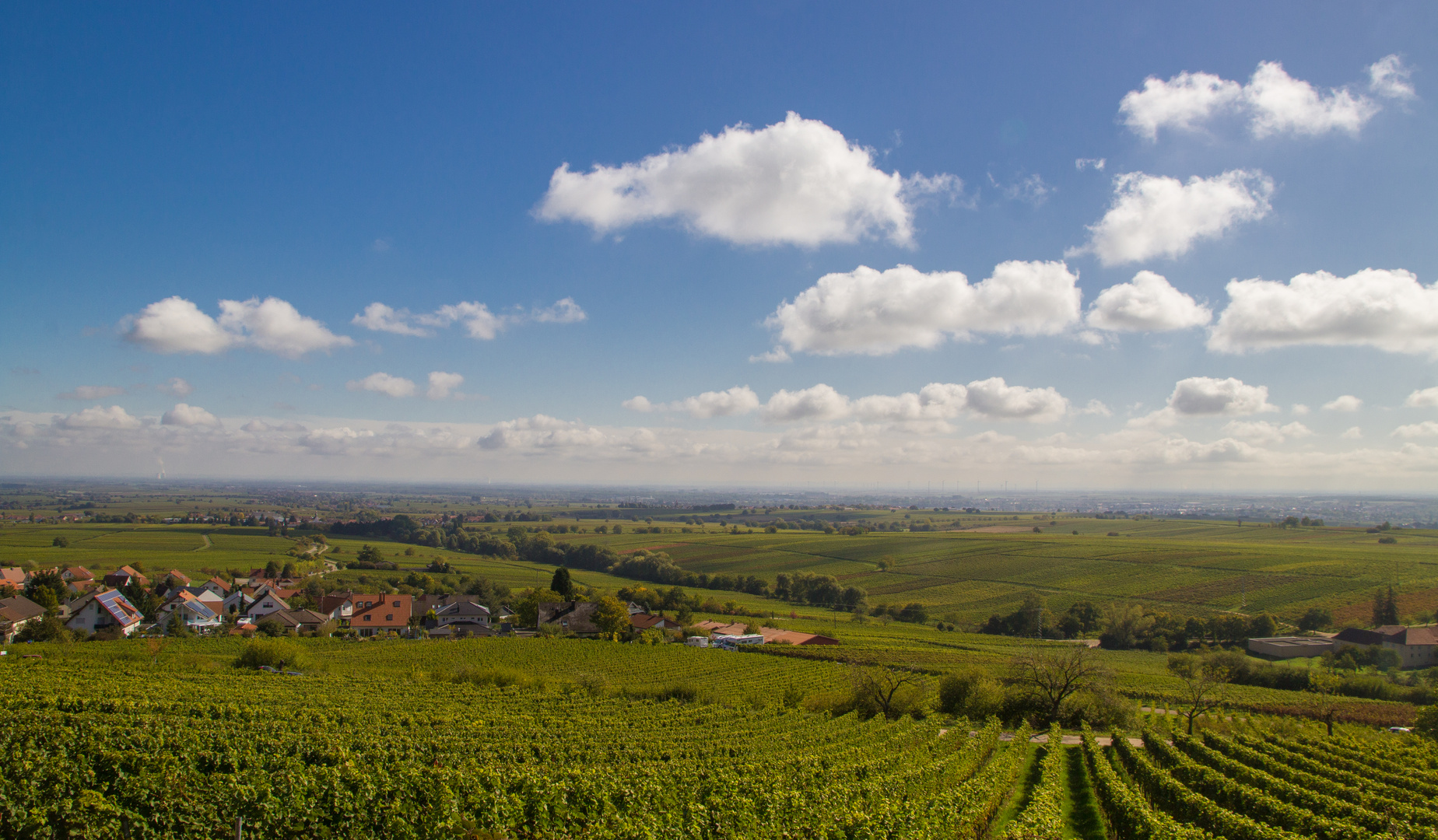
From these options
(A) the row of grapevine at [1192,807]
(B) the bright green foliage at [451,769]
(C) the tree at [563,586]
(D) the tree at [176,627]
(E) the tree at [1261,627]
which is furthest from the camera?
(C) the tree at [563,586]

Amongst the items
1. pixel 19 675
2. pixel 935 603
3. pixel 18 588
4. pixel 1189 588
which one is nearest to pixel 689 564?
pixel 935 603

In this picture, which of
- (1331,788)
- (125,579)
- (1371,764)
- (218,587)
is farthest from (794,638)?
(125,579)

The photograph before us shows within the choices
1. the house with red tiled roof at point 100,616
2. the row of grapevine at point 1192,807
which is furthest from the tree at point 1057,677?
the house with red tiled roof at point 100,616

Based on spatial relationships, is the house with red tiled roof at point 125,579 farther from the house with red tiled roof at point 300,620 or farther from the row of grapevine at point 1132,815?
the row of grapevine at point 1132,815

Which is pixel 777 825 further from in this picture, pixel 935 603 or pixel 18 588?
pixel 18 588

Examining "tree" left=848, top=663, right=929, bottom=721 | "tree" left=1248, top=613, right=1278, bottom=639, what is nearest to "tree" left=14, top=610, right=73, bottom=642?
"tree" left=848, top=663, right=929, bottom=721

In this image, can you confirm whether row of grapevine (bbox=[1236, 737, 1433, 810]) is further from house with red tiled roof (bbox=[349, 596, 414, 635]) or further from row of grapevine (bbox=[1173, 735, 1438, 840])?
house with red tiled roof (bbox=[349, 596, 414, 635])
